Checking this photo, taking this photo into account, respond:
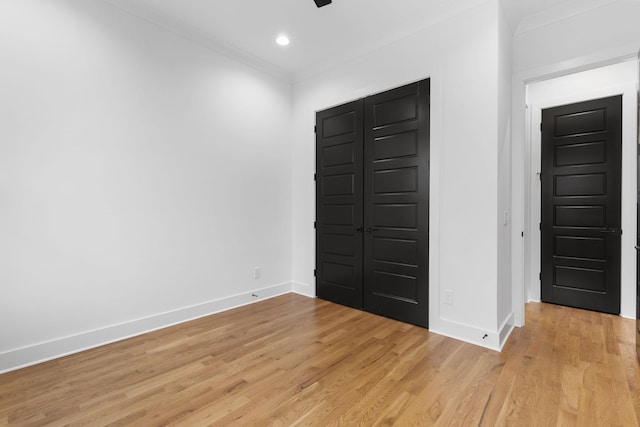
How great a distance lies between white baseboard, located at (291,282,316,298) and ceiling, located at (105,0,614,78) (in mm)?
2853

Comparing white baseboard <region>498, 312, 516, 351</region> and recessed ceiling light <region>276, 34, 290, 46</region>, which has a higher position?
recessed ceiling light <region>276, 34, 290, 46</region>

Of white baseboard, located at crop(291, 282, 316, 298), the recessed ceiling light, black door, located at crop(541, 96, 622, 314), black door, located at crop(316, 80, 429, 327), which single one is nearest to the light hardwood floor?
black door, located at crop(316, 80, 429, 327)

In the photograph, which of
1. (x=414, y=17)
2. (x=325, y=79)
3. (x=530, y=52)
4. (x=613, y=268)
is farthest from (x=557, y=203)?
(x=325, y=79)

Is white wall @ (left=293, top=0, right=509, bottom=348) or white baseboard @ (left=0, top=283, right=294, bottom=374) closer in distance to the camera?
white baseboard @ (left=0, top=283, right=294, bottom=374)

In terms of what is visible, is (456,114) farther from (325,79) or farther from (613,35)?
(325,79)

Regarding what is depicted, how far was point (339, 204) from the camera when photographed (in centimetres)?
381

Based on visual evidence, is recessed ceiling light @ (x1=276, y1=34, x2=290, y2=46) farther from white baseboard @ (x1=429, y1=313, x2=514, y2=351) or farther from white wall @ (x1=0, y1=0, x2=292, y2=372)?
white baseboard @ (x1=429, y1=313, x2=514, y2=351)

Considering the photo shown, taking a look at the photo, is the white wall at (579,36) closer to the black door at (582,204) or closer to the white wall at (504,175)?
the white wall at (504,175)

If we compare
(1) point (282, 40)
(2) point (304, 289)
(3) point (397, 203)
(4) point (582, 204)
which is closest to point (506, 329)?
(3) point (397, 203)

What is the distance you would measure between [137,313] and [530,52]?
438cm

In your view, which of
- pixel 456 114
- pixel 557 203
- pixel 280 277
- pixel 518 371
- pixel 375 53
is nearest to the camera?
pixel 518 371

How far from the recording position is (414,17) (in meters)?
2.97

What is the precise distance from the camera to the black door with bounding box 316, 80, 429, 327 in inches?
121

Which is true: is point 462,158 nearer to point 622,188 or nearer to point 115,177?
point 622,188
